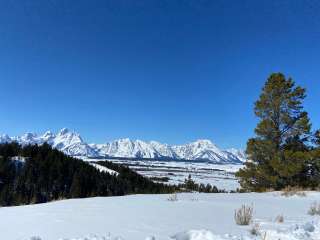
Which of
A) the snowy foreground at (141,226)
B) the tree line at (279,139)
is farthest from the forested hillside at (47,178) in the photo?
the snowy foreground at (141,226)

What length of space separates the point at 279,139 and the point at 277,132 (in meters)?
0.56

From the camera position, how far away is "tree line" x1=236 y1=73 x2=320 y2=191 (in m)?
22.7

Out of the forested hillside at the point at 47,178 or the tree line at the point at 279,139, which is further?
the forested hillside at the point at 47,178

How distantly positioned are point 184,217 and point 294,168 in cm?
1681

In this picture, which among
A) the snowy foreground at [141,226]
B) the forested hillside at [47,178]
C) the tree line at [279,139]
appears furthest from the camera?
the forested hillside at [47,178]

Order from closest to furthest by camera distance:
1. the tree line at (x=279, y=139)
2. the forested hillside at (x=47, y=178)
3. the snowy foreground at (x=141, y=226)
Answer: the snowy foreground at (x=141, y=226) < the tree line at (x=279, y=139) < the forested hillside at (x=47, y=178)

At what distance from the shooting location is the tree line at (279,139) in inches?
892

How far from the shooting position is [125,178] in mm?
97438

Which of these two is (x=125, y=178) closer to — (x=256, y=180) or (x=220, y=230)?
(x=256, y=180)

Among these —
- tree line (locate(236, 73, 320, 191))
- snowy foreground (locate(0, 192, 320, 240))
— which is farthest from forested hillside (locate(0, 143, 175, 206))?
snowy foreground (locate(0, 192, 320, 240))

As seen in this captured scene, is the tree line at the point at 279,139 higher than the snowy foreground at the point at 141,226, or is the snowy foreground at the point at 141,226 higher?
the tree line at the point at 279,139

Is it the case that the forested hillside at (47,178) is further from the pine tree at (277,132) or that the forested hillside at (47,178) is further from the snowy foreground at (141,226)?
the snowy foreground at (141,226)

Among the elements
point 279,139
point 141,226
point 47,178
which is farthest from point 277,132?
point 47,178

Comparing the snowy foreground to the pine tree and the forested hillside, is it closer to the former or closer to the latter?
the pine tree
